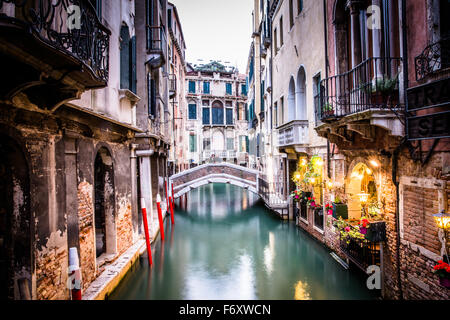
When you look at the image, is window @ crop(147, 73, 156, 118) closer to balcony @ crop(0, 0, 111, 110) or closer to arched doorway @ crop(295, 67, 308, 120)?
arched doorway @ crop(295, 67, 308, 120)

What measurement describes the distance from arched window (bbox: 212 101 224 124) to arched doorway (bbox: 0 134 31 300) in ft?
85.4

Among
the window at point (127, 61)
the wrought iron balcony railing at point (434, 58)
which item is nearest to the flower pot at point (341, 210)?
the wrought iron balcony railing at point (434, 58)

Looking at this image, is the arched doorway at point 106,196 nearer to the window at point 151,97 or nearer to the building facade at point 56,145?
the building facade at point 56,145

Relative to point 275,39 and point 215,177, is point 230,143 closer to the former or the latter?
point 215,177

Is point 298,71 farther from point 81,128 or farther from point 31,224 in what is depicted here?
point 31,224

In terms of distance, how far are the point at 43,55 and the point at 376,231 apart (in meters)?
4.92

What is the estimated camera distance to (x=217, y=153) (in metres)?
28.3

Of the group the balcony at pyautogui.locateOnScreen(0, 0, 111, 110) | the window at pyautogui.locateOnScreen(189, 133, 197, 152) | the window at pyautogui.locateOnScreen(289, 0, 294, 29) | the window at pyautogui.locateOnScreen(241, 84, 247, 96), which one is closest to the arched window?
the window at pyautogui.locateOnScreen(189, 133, 197, 152)

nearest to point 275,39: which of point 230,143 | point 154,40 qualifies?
point 154,40

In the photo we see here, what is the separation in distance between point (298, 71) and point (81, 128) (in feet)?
22.6

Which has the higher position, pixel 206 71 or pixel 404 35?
pixel 206 71

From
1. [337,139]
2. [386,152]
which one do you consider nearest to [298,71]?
[337,139]

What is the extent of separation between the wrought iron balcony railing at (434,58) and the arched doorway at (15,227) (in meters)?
4.59

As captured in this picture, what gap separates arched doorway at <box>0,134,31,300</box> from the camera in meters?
3.27
